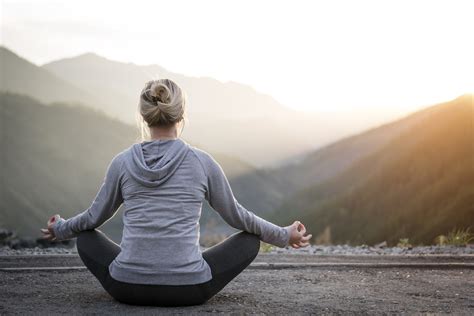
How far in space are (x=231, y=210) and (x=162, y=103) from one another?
85 cm

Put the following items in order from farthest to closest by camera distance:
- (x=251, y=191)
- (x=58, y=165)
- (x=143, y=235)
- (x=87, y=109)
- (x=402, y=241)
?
(x=251, y=191) → (x=87, y=109) → (x=58, y=165) → (x=402, y=241) → (x=143, y=235)

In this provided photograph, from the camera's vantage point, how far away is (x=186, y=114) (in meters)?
4.10

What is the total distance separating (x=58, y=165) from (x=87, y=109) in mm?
11705

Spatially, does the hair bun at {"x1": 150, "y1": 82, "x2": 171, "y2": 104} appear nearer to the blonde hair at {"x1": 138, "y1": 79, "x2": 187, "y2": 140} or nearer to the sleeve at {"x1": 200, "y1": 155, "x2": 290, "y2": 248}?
the blonde hair at {"x1": 138, "y1": 79, "x2": 187, "y2": 140}

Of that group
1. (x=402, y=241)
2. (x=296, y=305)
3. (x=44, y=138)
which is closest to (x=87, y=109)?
(x=44, y=138)

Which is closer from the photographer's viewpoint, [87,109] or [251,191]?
[87,109]

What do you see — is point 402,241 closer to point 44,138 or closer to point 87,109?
point 44,138

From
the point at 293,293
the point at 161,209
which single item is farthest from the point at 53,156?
the point at 161,209

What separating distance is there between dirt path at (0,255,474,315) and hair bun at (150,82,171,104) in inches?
53.2

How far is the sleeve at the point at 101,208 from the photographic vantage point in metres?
4.12

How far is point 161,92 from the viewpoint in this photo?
155 inches

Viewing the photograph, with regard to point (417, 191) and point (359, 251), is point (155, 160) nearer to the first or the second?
point (359, 251)

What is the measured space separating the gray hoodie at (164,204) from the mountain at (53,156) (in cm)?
4191

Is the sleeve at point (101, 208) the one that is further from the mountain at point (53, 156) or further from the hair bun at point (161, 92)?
the mountain at point (53, 156)
